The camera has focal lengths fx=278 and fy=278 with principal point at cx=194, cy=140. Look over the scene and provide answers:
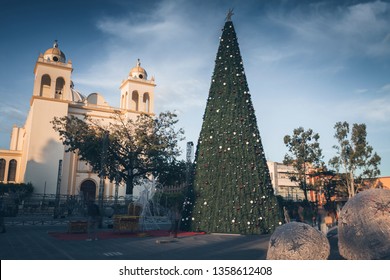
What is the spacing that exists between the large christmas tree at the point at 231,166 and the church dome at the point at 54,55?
31.5 meters

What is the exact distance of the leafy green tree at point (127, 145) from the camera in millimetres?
22562

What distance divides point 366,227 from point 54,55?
1619 inches

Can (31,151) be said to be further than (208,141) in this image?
Yes

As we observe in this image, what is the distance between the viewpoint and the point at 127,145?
77.0ft

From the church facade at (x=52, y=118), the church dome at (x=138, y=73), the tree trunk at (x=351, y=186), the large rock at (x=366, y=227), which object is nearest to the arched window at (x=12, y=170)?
the church facade at (x=52, y=118)

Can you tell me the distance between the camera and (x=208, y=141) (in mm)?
13258

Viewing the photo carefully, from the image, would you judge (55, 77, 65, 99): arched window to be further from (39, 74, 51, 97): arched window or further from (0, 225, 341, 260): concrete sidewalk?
(0, 225, 341, 260): concrete sidewalk

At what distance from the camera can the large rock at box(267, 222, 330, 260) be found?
561 centimetres

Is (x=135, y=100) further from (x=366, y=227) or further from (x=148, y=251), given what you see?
(x=366, y=227)

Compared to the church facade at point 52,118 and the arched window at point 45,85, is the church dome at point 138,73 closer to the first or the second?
the church facade at point 52,118
